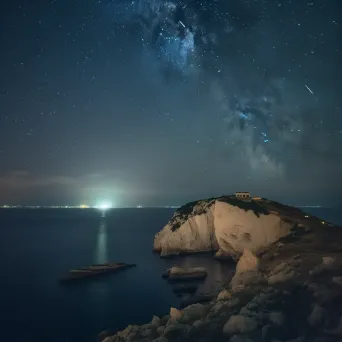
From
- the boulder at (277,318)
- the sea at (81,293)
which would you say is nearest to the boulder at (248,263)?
the sea at (81,293)

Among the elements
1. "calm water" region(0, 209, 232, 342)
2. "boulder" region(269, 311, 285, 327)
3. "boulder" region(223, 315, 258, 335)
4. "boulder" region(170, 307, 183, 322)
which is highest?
"boulder" region(269, 311, 285, 327)

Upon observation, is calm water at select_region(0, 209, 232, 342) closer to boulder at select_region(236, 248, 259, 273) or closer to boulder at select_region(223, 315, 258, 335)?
boulder at select_region(236, 248, 259, 273)

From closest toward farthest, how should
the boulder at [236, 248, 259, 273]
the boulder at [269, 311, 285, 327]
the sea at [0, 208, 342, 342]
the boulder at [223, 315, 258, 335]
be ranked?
the boulder at [269, 311, 285, 327]
the boulder at [223, 315, 258, 335]
the sea at [0, 208, 342, 342]
the boulder at [236, 248, 259, 273]

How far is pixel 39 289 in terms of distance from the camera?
5159cm

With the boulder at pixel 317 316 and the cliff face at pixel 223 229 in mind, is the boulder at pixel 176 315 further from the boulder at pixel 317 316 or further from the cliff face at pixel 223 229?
the cliff face at pixel 223 229

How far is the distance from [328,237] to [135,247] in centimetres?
5827

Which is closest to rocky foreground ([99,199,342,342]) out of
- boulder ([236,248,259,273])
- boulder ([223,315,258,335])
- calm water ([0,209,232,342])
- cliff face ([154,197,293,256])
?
boulder ([223,315,258,335])

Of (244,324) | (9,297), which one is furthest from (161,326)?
(9,297)

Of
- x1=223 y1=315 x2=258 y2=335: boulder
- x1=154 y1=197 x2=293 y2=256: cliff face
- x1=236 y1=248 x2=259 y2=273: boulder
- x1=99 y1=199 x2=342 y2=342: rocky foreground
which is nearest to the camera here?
x1=99 y1=199 x2=342 y2=342: rocky foreground

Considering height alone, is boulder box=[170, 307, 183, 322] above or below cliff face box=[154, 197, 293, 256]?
below

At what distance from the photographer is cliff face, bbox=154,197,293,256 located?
64062 millimetres

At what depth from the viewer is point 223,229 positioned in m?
70.4

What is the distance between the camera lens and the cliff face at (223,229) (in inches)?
2522

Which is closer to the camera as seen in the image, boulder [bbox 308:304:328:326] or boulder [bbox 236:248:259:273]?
boulder [bbox 308:304:328:326]
